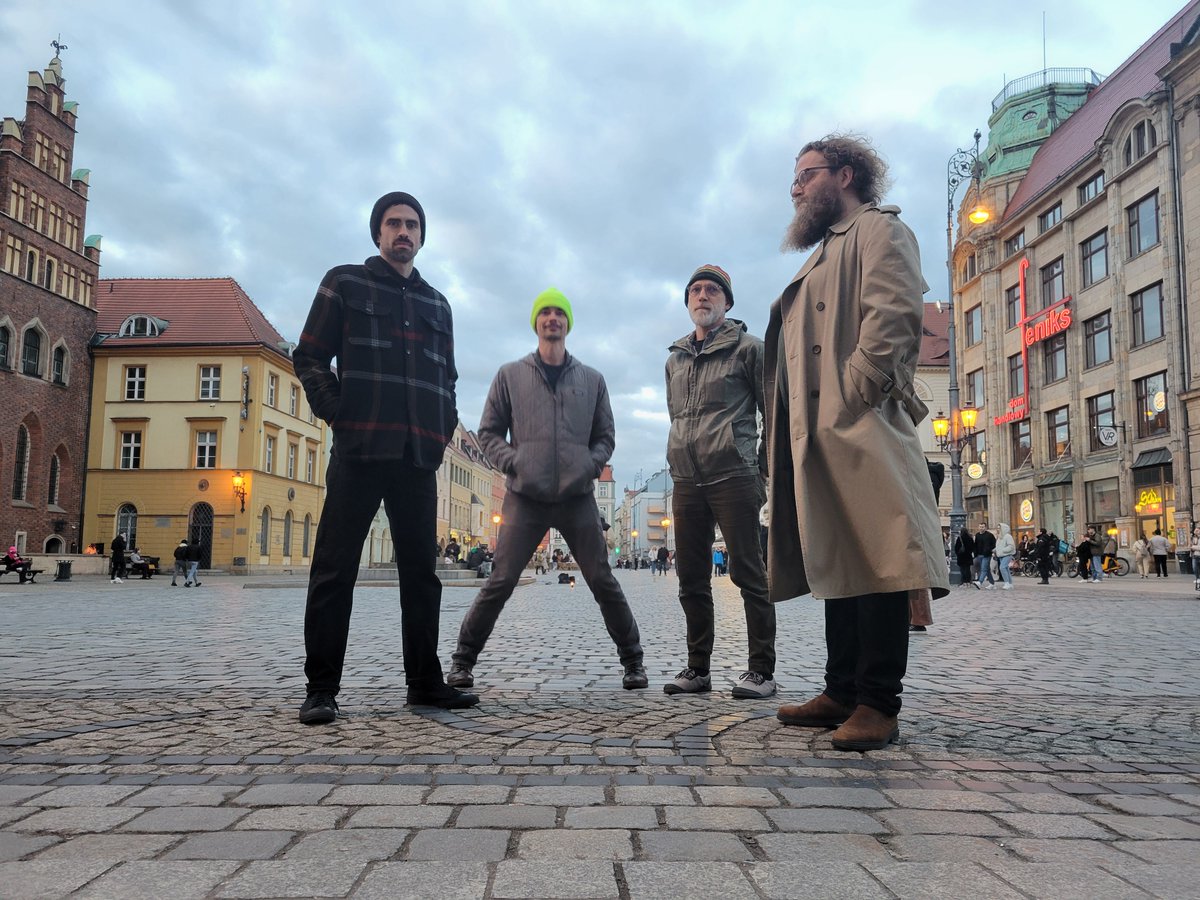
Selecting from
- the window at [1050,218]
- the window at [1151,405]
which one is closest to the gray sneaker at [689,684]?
the window at [1151,405]

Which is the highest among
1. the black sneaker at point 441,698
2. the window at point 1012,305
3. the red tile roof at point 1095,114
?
the red tile roof at point 1095,114

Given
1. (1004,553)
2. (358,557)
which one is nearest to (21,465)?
(1004,553)

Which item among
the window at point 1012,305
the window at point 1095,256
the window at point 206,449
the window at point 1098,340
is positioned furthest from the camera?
the window at point 206,449

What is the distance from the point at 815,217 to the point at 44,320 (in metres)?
43.5

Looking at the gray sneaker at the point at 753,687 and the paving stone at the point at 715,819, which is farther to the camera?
the gray sneaker at the point at 753,687

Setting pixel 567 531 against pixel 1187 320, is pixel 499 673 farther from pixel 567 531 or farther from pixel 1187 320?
pixel 1187 320

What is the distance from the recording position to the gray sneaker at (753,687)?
193 inches

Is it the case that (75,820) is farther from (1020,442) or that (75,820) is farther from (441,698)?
(1020,442)

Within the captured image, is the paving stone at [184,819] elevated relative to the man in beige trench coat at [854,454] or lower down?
lower down

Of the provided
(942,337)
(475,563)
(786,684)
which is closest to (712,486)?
(786,684)

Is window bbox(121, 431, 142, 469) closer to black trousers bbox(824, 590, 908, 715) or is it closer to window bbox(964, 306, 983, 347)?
window bbox(964, 306, 983, 347)

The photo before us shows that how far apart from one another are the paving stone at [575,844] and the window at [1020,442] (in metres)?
43.3

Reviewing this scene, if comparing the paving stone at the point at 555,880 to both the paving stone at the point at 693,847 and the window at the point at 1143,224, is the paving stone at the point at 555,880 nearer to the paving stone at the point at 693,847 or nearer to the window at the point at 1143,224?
the paving stone at the point at 693,847

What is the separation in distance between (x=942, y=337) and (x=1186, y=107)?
115 feet
